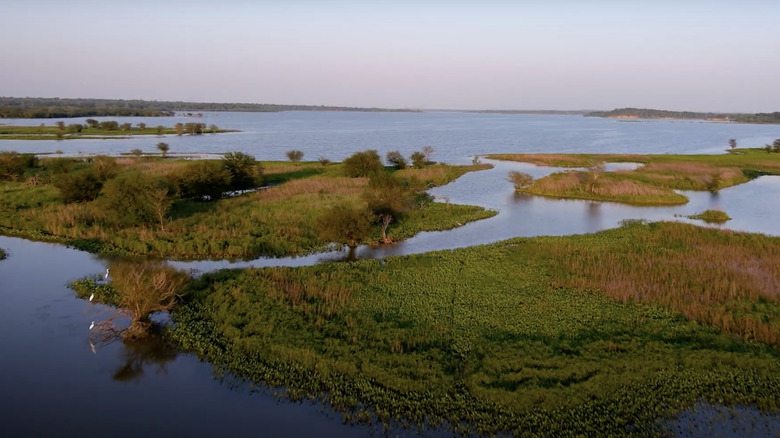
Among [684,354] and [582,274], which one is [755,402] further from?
[582,274]

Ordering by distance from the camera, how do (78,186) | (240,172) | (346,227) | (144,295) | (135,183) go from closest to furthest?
1. (144,295)
2. (346,227)
3. (135,183)
4. (78,186)
5. (240,172)

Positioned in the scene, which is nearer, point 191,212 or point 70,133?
point 191,212

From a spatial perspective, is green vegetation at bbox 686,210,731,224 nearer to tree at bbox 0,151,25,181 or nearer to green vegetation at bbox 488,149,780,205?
green vegetation at bbox 488,149,780,205

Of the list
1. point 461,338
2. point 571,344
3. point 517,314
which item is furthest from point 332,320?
point 571,344

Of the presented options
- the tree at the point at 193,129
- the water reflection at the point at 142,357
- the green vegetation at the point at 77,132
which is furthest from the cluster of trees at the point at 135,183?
the tree at the point at 193,129

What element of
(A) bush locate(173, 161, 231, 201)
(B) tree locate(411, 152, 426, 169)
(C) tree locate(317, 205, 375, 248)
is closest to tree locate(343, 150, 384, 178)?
(B) tree locate(411, 152, 426, 169)

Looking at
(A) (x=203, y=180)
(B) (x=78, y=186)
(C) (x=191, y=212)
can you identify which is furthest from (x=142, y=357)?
(B) (x=78, y=186)

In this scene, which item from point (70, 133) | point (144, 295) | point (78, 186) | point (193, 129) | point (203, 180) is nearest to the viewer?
point (144, 295)

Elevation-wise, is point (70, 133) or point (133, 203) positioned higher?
point (70, 133)

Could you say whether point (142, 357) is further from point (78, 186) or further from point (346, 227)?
point (78, 186)
